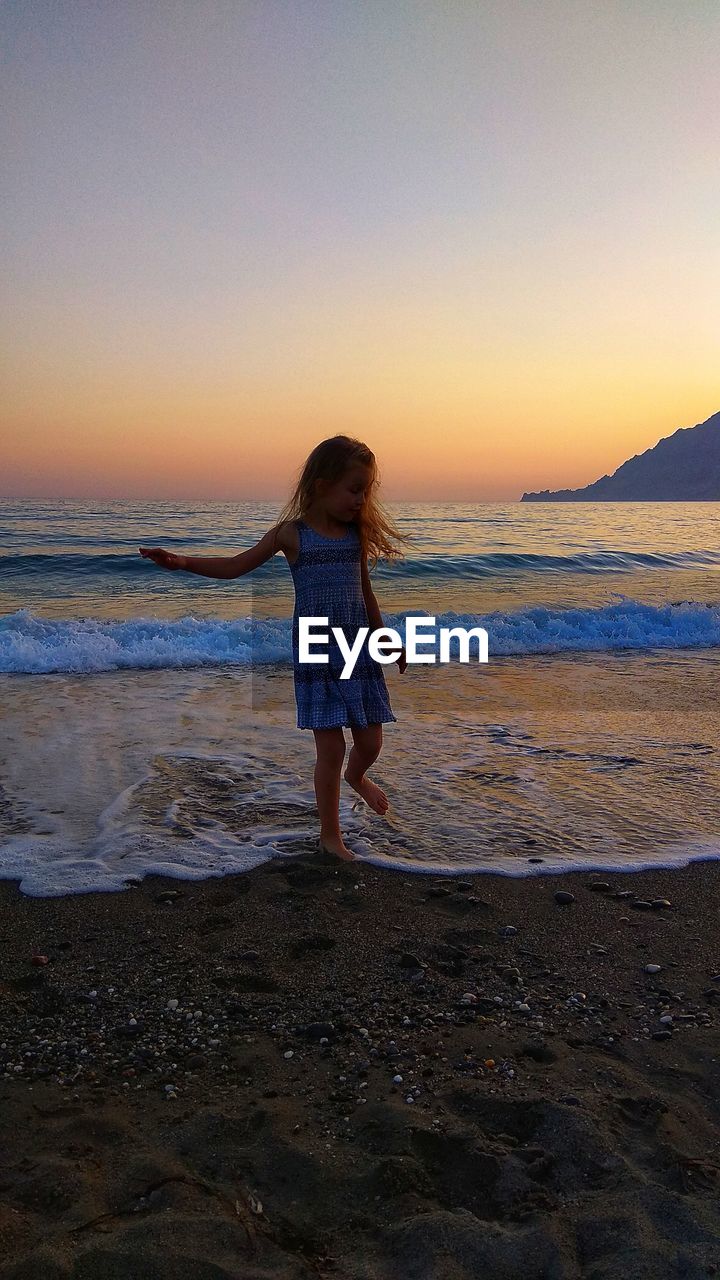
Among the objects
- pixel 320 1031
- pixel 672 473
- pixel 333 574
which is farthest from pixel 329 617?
pixel 672 473

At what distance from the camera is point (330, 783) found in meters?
3.88

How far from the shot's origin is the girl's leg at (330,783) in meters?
3.84

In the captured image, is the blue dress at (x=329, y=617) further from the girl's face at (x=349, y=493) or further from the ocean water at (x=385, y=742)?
the ocean water at (x=385, y=742)

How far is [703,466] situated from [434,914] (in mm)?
129627

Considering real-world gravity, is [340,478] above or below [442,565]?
above

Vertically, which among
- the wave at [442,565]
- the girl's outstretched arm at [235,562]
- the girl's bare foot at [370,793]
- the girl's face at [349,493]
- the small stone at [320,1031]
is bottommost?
the small stone at [320,1031]

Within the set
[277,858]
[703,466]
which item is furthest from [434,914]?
[703,466]

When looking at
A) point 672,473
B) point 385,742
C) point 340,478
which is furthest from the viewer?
point 672,473

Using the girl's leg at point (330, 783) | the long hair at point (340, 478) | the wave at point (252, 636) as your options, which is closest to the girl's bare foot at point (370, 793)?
the girl's leg at point (330, 783)

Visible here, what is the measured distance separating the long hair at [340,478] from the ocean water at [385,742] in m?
1.53

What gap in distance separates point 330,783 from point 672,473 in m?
135

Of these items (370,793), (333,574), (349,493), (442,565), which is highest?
(349,493)

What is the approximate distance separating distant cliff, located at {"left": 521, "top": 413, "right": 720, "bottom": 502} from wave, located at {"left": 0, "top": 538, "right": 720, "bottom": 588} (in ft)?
259

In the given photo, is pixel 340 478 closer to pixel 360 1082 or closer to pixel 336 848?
pixel 336 848
